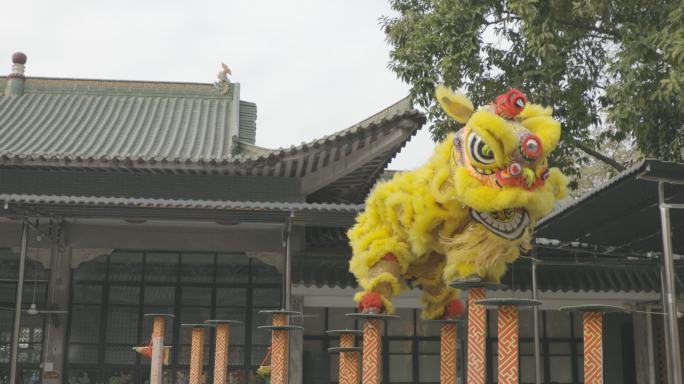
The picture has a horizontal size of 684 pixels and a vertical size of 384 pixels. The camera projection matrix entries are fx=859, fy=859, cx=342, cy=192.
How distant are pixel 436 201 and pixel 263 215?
12.9 ft

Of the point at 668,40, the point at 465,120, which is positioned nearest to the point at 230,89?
the point at 668,40

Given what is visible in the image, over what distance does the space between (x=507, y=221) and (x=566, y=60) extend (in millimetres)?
8466

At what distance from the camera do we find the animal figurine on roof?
22.8ft

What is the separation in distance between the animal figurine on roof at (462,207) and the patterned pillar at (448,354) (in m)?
0.15

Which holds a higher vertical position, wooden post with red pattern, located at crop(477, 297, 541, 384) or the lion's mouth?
the lion's mouth

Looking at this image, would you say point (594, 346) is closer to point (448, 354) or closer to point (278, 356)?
point (448, 354)

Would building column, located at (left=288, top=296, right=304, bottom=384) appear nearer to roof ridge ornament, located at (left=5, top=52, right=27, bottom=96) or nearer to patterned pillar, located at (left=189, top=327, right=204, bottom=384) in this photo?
patterned pillar, located at (left=189, top=327, right=204, bottom=384)

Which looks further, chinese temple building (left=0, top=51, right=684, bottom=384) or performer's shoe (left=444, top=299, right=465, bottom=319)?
chinese temple building (left=0, top=51, right=684, bottom=384)

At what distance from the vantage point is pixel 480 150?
7.01 m

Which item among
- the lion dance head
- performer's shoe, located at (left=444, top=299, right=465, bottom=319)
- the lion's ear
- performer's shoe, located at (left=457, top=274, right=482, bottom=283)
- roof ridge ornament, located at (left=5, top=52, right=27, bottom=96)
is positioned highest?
roof ridge ornament, located at (left=5, top=52, right=27, bottom=96)

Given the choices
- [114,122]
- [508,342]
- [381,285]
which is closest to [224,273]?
[114,122]

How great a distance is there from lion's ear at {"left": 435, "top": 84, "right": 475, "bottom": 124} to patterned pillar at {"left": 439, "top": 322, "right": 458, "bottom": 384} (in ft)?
6.92

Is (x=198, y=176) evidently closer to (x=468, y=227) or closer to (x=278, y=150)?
(x=278, y=150)

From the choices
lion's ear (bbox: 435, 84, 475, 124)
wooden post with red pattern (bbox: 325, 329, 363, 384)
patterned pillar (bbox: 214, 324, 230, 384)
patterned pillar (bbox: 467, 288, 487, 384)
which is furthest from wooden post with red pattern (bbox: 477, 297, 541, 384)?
patterned pillar (bbox: 214, 324, 230, 384)
